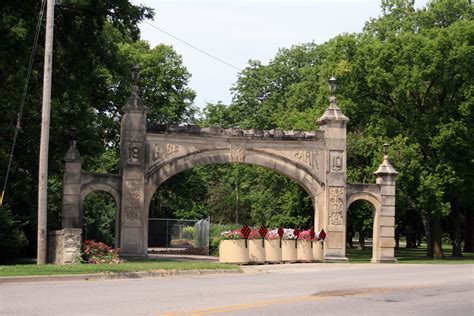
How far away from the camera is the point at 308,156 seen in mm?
28672

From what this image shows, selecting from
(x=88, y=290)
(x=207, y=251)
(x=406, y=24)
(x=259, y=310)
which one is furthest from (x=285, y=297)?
(x=406, y=24)

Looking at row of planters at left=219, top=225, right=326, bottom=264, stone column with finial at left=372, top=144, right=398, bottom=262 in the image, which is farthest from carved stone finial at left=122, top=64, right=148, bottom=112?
stone column with finial at left=372, top=144, right=398, bottom=262

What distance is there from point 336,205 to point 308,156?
7.16ft

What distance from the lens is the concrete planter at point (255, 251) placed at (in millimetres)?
24984

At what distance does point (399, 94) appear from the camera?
38062 millimetres

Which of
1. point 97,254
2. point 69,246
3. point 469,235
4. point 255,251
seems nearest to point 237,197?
point 469,235

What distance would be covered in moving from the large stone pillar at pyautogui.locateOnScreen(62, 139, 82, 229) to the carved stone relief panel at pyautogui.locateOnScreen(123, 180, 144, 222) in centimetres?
172

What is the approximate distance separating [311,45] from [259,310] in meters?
54.6

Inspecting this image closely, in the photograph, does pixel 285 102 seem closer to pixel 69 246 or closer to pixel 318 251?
pixel 318 251

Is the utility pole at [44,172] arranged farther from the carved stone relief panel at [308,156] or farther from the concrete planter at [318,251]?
the carved stone relief panel at [308,156]

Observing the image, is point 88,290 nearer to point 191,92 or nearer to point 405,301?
point 405,301

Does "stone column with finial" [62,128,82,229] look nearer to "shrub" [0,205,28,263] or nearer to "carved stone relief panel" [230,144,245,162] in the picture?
"shrub" [0,205,28,263]

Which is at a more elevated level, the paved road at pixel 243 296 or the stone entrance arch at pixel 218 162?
the stone entrance arch at pixel 218 162

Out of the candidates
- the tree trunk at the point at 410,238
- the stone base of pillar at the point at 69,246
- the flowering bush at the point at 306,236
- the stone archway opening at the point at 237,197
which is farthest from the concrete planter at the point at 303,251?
the tree trunk at the point at 410,238
